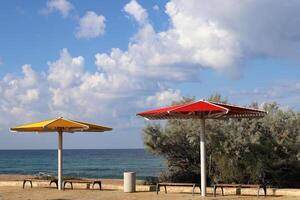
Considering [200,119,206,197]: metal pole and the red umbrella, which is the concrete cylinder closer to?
the red umbrella

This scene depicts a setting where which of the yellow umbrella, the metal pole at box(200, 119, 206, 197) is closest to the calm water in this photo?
the yellow umbrella

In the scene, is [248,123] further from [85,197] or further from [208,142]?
[85,197]

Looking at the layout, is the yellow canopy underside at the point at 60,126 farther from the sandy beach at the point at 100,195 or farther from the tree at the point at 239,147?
the tree at the point at 239,147

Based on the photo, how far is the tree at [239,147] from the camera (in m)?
19.9

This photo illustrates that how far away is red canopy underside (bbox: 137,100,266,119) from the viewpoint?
14766mm

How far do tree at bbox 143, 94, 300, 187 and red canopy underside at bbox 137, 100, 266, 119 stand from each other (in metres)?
4.03

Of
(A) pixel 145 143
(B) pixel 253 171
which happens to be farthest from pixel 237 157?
(A) pixel 145 143

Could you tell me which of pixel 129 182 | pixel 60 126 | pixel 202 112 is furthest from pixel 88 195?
pixel 202 112

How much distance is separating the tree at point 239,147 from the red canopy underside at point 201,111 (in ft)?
13.2

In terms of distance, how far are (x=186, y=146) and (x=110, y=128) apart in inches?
136

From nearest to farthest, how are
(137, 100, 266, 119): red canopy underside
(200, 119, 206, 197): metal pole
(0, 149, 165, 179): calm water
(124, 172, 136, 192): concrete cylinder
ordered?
(137, 100, 266, 119): red canopy underside
(200, 119, 206, 197): metal pole
(124, 172, 136, 192): concrete cylinder
(0, 149, 165, 179): calm water

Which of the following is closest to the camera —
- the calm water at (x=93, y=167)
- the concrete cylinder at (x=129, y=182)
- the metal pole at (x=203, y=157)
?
the metal pole at (x=203, y=157)

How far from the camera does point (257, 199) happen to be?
50.5 feet

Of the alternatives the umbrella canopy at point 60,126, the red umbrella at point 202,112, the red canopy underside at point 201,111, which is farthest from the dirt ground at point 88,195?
the red canopy underside at point 201,111
